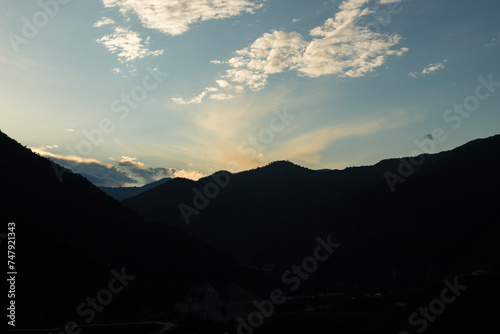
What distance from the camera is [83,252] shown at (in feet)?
206

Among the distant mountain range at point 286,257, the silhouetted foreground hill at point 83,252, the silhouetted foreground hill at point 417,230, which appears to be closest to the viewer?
the silhouetted foreground hill at point 83,252

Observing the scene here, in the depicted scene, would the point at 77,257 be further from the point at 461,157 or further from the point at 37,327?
the point at 461,157

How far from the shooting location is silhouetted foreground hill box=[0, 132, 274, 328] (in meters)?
50.1

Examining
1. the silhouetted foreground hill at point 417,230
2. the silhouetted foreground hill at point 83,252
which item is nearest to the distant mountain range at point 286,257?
the silhouetted foreground hill at point 83,252

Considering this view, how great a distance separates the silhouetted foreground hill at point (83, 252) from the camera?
50094 millimetres

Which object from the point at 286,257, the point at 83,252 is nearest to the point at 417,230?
the point at 286,257

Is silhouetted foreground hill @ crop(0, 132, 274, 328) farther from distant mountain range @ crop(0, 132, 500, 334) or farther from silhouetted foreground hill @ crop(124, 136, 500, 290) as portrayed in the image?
silhouetted foreground hill @ crop(124, 136, 500, 290)

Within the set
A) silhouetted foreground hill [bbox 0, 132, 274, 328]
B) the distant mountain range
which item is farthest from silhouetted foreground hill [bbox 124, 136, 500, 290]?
silhouetted foreground hill [bbox 0, 132, 274, 328]

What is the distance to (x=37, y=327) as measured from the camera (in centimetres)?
4112

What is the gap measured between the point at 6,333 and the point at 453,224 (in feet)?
450

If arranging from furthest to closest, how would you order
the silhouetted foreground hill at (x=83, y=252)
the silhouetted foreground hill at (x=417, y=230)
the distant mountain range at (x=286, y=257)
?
1. the silhouetted foreground hill at (x=417, y=230)
2. the distant mountain range at (x=286, y=257)
3. the silhouetted foreground hill at (x=83, y=252)

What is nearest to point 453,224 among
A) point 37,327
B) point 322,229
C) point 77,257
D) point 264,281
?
point 322,229

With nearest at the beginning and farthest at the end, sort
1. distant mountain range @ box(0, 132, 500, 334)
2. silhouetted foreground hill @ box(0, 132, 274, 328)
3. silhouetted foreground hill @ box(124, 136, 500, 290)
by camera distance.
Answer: silhouetted foreground hill @ box(0, 132, 274, 328)
distant mountain range @ box(0, 132, 500, 334)
silhouetted foreground hill @ box(124, 136, 500, 290)

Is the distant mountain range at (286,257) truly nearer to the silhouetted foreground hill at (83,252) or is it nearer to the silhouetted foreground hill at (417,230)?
the silhouetted foreground hill at (83,252)
